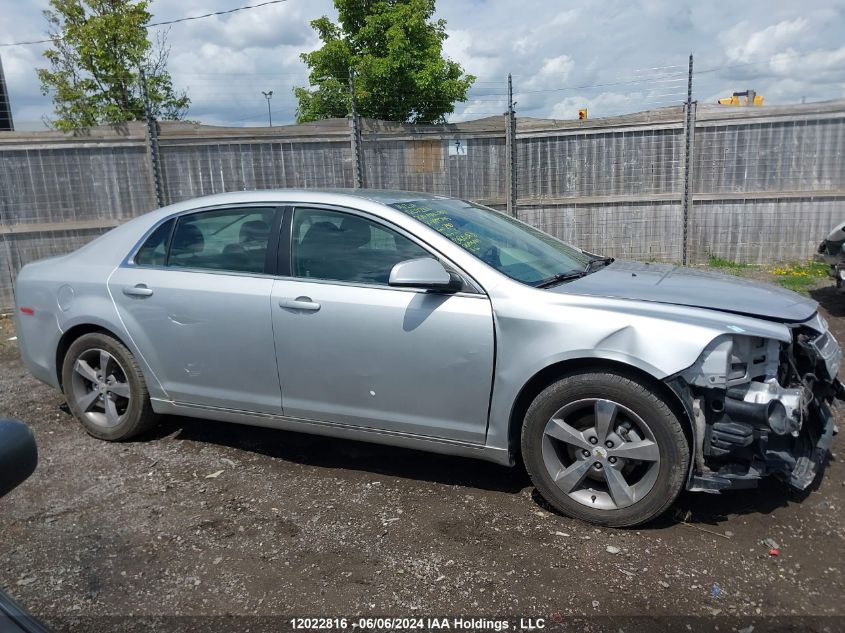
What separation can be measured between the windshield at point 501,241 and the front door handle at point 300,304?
0.73 m

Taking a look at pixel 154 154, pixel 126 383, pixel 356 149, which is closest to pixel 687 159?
pixel 356 149

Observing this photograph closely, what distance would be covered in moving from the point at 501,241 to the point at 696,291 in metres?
1.13

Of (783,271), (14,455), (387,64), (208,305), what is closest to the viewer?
(14,455)

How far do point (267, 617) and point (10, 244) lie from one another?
7955mm

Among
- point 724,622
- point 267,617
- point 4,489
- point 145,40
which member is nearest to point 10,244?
point 145,40

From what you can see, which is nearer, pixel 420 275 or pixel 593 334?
pixel 593 334

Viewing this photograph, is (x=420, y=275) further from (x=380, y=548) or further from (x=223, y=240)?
(x=223, y=240)

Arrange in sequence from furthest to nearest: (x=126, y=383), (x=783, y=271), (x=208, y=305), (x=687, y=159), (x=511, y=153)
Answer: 1. (x=511, y=153)
2. (x=687, y=159)
3. (x=783, y=271)
4. (x=126, y=383)
5. (x=208, y=305)

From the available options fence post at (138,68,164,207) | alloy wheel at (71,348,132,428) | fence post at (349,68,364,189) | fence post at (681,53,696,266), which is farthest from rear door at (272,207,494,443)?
fence post at (681,53,696,266)

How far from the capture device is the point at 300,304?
3.76 meters

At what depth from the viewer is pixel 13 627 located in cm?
128

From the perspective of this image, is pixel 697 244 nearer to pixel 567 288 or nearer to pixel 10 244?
pixel 567 288

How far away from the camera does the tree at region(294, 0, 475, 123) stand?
75.4ft

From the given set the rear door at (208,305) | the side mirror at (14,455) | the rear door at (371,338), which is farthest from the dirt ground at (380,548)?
the side mirror at (14,455)
